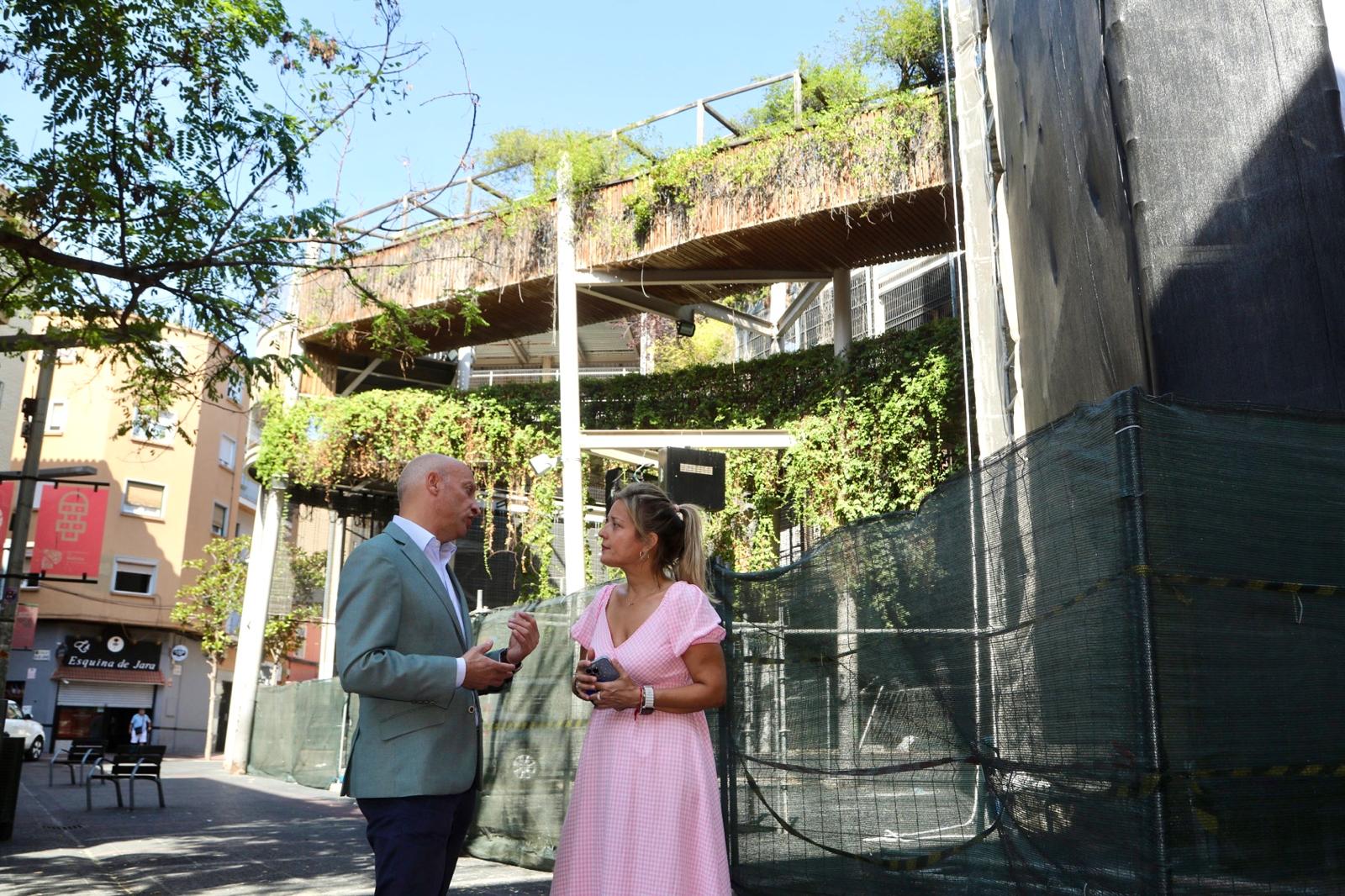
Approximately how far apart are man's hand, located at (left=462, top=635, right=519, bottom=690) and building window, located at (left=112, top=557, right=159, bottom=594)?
1636 inches

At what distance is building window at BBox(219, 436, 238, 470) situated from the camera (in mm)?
45969

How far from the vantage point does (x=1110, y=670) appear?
345cm

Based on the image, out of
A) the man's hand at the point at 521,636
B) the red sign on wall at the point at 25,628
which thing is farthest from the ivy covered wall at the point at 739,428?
the red sign on wall at the point at 25,628

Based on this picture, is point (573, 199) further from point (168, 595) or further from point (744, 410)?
point (168, 595)

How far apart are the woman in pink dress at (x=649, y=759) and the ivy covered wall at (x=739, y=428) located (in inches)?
314

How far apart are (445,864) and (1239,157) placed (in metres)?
4.83

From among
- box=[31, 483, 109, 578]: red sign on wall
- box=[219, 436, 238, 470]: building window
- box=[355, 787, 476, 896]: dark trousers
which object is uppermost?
box=[219, 436, 238, 470]: building window

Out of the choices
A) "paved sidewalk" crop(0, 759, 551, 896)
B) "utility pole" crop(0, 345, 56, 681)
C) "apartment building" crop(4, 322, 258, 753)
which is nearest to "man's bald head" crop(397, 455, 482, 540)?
"paved sidewalk" crop(0, 759, 551, 896)

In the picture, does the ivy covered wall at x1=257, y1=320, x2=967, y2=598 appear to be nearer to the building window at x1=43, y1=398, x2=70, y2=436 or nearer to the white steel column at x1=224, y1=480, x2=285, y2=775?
the white steel column at x1=224, y1=480, x2=285, y2=775

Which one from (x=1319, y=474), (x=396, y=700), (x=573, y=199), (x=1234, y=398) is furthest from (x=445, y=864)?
(x=573, y=199)

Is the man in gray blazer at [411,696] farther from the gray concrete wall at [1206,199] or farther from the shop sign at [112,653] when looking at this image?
the shop sign at [112,653]

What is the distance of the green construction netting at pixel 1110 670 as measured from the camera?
11.0ft

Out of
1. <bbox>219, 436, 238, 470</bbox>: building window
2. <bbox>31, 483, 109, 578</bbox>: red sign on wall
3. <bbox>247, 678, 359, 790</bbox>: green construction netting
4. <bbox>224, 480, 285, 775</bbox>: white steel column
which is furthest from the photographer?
<bbox>219, 436, 238, 470</bbox>: building window

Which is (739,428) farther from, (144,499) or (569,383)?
(144,499)
